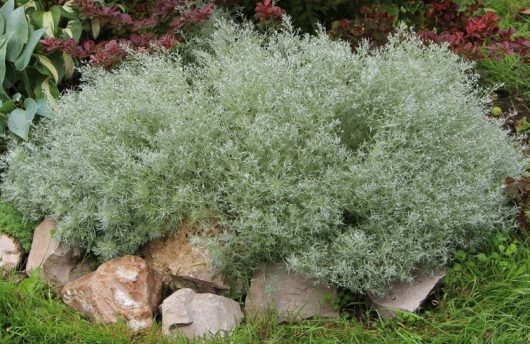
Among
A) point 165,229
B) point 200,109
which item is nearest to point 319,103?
point 200,109

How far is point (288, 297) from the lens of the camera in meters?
3.15

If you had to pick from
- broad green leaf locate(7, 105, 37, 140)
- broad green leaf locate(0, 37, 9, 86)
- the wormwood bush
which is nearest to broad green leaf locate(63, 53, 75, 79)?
broad green leaf locate(0, 37, 9, 86)

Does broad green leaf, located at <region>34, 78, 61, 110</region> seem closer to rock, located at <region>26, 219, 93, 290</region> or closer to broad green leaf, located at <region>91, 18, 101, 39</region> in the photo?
broad green leaf, located at <region>91, 18, 101, 39</region>

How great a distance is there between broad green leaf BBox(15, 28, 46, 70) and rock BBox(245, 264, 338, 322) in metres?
1.84

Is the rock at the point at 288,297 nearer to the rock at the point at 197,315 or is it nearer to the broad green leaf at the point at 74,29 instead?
the rock at the point at 197,315

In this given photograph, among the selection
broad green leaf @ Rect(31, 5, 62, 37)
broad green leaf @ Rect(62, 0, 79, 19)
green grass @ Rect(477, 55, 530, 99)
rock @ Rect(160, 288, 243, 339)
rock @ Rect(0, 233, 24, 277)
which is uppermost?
green grass @ Rect(477, 55, 530, 99)

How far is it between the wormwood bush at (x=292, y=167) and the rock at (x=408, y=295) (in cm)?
7

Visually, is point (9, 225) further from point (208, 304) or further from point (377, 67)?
point (377, 67)

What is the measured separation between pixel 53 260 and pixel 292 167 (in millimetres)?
1229

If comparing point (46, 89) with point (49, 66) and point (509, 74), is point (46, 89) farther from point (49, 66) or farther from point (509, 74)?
point (509, 74)

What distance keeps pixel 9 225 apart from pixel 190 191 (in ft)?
3.42

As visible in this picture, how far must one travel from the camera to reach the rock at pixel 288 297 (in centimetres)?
313

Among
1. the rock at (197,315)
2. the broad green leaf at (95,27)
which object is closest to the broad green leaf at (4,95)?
the broad green leaf at (95,27)

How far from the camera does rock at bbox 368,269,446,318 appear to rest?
308 cm
